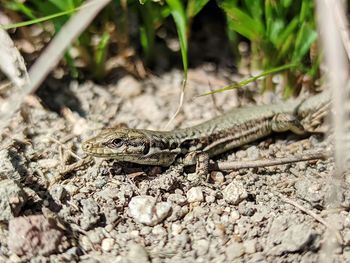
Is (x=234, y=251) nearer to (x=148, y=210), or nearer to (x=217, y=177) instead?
(x=148, y=210)

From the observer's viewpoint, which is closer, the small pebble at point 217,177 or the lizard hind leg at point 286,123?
the small pebble at point 217,177

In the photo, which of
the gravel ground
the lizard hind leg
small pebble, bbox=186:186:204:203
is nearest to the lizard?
the lizard hind leg

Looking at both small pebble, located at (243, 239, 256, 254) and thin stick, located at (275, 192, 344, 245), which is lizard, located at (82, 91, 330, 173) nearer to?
thin stick, located at (275, 192, 344, 245)

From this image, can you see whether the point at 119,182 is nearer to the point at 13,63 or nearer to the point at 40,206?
the point at 40,206

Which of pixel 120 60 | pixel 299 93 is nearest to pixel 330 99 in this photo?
pixel 299 93

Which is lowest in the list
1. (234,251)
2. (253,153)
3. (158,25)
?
(234,251)

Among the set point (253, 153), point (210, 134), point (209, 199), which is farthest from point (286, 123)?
point (209, 199)

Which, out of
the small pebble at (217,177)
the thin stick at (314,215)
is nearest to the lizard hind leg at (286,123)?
the small pebble at (217,177)

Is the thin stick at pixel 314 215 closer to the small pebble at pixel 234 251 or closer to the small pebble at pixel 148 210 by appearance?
the small pebble at pixel 234 251
